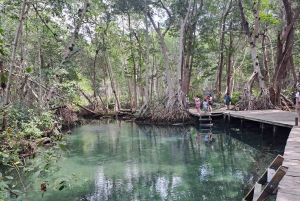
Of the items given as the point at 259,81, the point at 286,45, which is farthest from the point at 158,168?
the point at 259,81

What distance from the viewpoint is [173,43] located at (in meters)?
31.6

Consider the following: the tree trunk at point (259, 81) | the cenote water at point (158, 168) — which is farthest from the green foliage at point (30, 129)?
the tree trunk at point (259, 81)

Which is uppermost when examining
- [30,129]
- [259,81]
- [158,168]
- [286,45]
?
[286,45]

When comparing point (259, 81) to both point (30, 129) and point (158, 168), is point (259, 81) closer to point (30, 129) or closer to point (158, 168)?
point (158, 168)

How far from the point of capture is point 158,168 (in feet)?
24.5

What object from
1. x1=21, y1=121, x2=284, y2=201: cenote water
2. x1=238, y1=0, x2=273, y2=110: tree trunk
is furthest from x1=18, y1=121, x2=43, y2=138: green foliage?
x1=238, y1=0, x2=273, y2=110: tree trunk

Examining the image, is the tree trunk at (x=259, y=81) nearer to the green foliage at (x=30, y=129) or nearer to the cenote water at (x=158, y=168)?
the cenote water at (x=158, y=168)

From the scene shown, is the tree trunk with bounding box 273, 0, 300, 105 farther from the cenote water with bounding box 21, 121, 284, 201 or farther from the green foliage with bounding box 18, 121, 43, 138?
the green foliage with bounding box 18, 121, 43, 138

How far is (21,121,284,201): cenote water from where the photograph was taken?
554cm

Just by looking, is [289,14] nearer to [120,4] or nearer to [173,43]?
[120,4]

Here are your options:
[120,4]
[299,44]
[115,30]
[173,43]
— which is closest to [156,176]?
[120,4]

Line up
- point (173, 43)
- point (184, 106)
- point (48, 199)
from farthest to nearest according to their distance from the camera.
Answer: point (173, 43), point (184, 106), point (48, 199)

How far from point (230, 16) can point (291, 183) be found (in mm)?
17536

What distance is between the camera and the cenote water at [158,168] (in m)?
5.54
